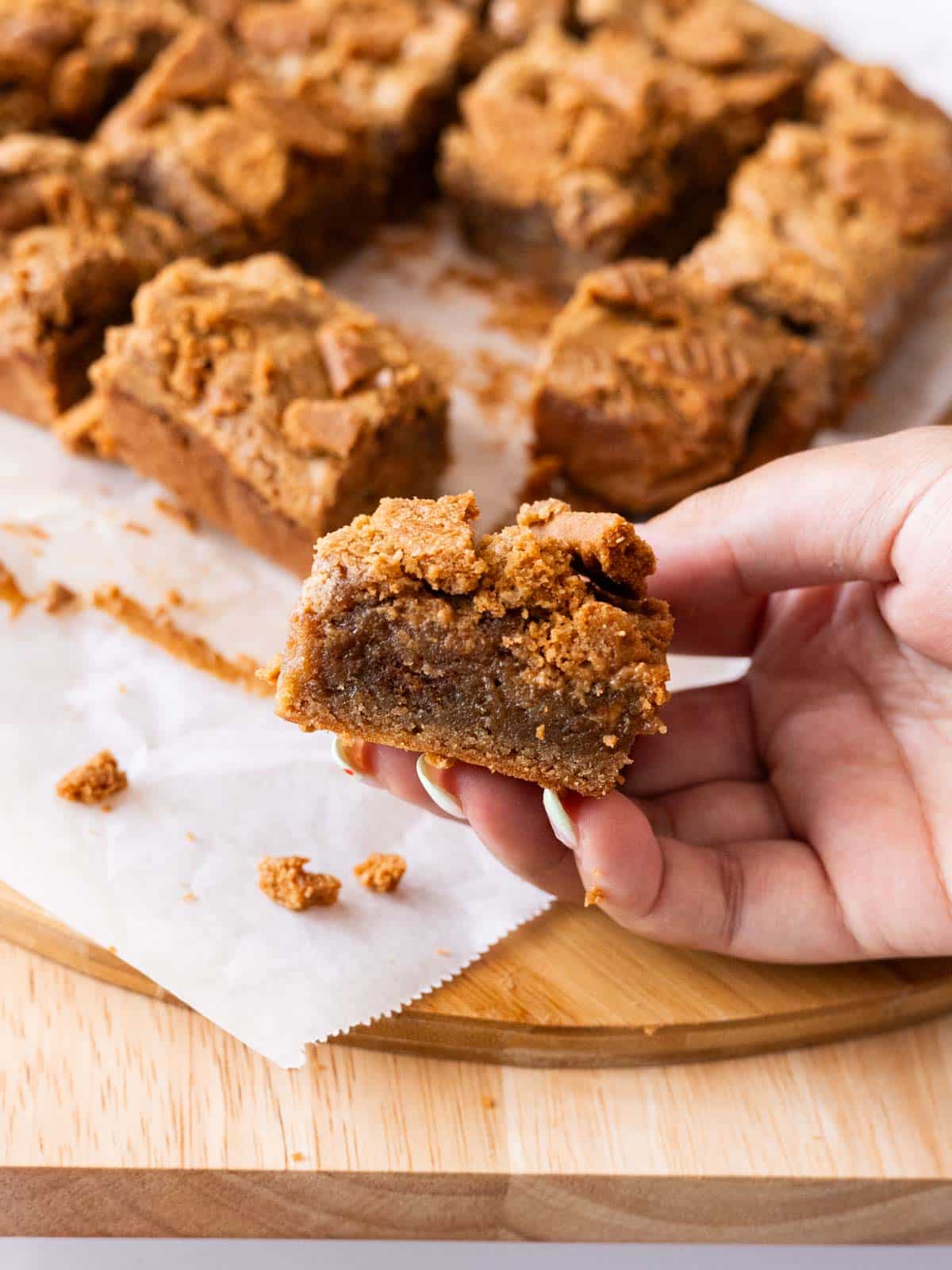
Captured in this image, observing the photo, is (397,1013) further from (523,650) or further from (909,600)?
(909,600)

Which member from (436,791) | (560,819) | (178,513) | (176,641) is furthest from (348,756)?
(178,513)

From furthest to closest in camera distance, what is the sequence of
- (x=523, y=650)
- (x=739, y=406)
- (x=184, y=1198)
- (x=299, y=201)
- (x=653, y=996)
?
(x=299, y=201) → (x=739, y=406) → (x=653, y=996) → (x=184, y=1198) → (x=523, y=650)


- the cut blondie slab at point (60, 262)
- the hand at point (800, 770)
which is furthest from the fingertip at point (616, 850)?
the cut blondie slab at point (60, 262)

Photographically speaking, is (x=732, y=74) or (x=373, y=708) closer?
(x=373, y=708)

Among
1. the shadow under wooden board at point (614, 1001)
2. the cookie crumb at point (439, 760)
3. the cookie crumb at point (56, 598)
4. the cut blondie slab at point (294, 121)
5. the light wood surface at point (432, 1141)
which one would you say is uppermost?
the cut blondie slab at point (294, 121)

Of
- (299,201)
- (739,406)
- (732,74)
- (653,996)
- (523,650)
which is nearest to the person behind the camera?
(523,650)

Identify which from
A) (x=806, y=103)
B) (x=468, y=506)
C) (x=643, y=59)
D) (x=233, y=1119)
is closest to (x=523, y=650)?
(x=468, y=506)

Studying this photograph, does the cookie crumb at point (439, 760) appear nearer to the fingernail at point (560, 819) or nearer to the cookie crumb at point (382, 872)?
the fingernail at point (560, 819)

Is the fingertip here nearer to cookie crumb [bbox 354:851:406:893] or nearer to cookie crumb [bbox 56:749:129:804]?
cookie crumb [bbox 354:851:406:893]

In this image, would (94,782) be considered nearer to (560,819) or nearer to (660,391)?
(560,819)
